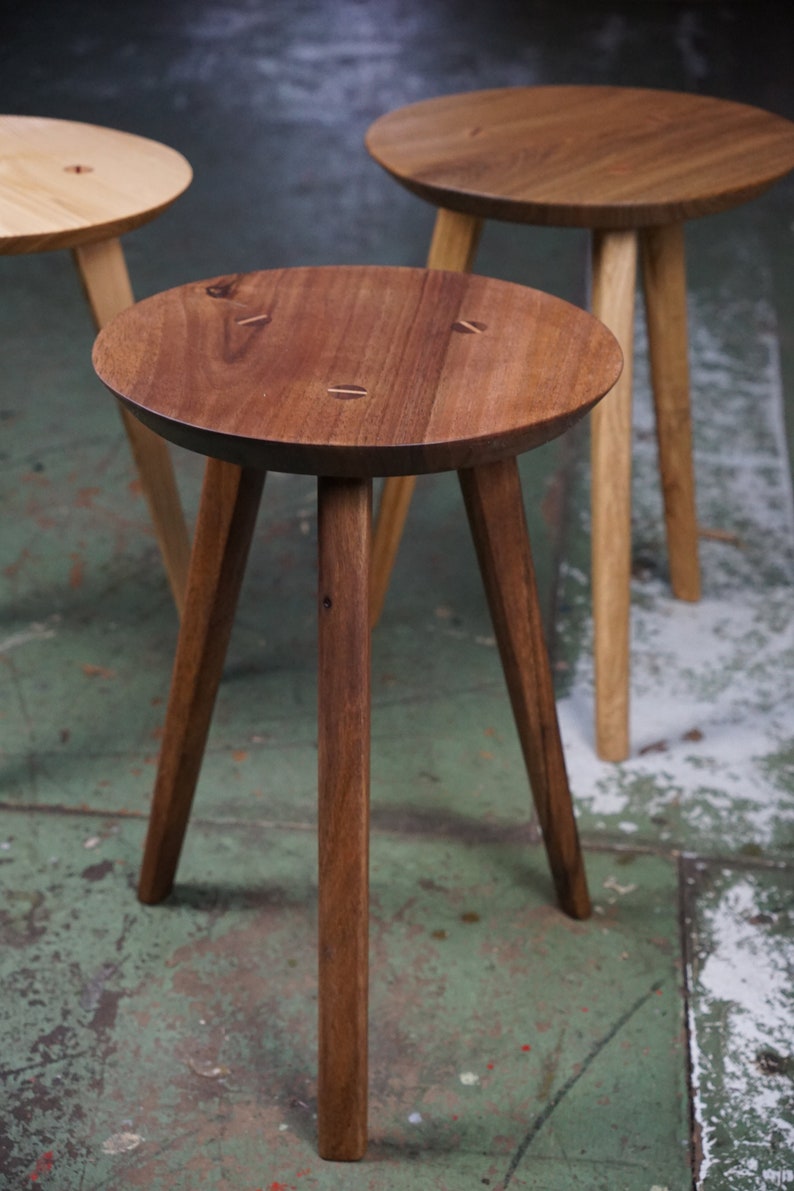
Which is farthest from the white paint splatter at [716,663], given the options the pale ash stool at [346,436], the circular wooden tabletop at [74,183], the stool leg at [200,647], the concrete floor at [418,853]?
the circular wooden tabletop at [74,183]

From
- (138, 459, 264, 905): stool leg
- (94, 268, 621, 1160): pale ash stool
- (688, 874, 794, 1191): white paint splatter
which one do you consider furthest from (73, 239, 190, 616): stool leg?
(688, 874, 794, 1191): white paint splatter

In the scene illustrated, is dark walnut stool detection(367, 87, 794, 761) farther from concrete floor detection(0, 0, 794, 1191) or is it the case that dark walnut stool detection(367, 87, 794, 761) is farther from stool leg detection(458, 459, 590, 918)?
stool leg detection(458, 459, 590, 918)

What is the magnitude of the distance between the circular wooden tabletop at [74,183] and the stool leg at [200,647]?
1.29ft

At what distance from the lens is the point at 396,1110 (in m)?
1.21

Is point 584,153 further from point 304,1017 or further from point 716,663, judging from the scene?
point 304,1017

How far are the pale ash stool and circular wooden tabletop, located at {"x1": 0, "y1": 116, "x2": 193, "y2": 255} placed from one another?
0.78ft

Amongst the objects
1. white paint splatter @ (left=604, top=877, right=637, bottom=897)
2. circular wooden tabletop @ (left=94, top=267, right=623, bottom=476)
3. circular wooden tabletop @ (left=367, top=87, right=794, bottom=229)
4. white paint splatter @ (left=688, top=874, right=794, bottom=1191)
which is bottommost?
white paint splatter @ (left=604, top=877, right=637, bottom=897)

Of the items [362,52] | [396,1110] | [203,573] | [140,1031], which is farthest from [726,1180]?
[362,52]

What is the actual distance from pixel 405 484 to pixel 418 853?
1.76ft

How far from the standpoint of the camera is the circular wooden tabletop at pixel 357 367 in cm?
98

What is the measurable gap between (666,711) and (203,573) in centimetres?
82

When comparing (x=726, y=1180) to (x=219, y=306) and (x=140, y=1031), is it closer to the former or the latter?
(x=140, y=1031)

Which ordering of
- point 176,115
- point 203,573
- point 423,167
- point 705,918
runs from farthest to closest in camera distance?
1. point 176,115
2. point 423,167
3. point 705,918
4. point 203,573

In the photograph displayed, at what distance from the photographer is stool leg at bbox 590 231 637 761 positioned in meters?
1.54
